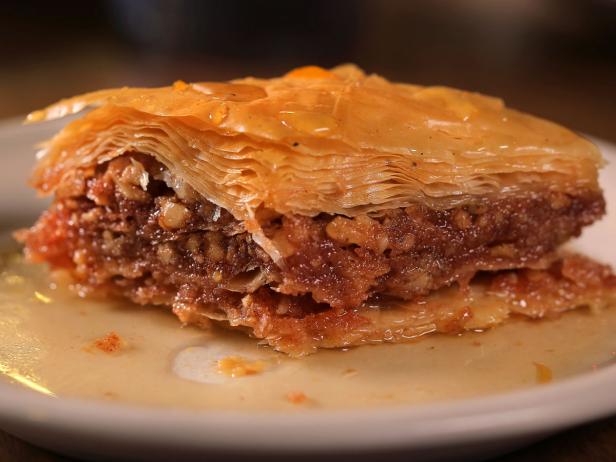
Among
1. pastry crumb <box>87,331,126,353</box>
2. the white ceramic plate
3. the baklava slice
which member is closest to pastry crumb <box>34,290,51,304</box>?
the baklava slice

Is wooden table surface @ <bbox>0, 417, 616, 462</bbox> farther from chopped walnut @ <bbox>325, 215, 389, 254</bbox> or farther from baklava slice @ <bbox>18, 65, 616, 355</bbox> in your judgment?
chopped walnut @ <bbox>325, 215, 389, 254</bbox>

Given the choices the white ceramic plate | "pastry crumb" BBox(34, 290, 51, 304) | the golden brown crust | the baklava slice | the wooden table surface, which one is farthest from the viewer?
"pastry crumb" BBox(34, 290, 51, 304)

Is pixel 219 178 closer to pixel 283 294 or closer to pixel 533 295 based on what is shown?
pixel 283 294

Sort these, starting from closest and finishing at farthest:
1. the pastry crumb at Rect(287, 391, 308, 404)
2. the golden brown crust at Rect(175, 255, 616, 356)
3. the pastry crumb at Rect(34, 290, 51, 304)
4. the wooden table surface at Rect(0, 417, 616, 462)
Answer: the wooden table surface at Rect(0, 417, 616, 462) < the pastry crumb at Rect(287, 391, 308, 404) < the golden brown crust at Rect(175, 255, 616, 356) < the pastry crumb at Rect(34, 290, 51, 304)

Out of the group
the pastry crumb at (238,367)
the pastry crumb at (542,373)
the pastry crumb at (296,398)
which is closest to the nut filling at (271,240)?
the pastry crumb at (238,367)

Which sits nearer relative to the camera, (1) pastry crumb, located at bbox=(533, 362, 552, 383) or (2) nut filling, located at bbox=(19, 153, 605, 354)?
(1) pastry crumb, located at bbox=(533, 362, 552, 383)

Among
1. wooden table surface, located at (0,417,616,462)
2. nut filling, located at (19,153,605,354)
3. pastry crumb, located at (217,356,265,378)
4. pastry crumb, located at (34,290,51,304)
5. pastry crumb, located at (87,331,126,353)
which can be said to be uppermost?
nut filling, located at (19,153,605,354)

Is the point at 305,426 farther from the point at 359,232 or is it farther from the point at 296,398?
the point at 359,232

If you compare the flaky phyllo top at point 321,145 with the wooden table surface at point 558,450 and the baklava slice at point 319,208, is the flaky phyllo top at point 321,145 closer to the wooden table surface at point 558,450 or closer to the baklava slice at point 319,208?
the baklava slice at point 319,208

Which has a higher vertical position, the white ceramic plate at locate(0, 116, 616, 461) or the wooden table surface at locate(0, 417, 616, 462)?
the white ceramic plate at locate(0, 116, 616, 461)
